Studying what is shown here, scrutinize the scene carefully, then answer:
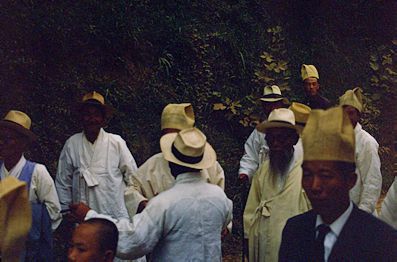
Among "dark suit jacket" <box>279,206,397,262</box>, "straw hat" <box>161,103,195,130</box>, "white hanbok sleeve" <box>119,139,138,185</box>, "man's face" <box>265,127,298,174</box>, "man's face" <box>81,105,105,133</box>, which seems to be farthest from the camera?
"white hanbok sleeve" <box>119,139,138,185</box>

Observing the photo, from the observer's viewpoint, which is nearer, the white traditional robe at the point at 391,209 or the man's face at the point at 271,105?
the white traditional robe at the point at 391,209

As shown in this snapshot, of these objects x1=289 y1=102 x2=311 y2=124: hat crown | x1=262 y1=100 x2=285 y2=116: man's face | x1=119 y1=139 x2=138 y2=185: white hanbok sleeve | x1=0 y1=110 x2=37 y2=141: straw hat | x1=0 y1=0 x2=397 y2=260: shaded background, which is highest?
x1=0 y1=0 x2=397 y2=260: shaded background

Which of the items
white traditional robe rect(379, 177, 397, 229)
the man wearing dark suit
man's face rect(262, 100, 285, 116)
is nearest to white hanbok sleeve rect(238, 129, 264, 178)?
man's face rect(262, 100, 285, 116)

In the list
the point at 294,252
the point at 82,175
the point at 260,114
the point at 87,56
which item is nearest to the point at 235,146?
the point at 260,114

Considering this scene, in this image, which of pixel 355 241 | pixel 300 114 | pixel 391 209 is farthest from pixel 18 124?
pixel 355 241

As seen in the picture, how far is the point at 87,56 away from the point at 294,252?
747 cm

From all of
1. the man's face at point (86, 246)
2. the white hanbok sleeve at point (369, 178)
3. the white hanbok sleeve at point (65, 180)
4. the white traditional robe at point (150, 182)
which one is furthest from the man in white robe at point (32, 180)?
the white hanbok sleeve at point (369, 178)

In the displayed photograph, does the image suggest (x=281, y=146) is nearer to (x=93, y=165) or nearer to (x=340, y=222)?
(x=93, y=165)

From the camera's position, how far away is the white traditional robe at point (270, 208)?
5562 mm

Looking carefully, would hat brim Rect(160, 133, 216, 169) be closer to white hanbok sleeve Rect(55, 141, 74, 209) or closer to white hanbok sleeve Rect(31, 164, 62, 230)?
white hanbok sleeve Rect(31, 164, 62, 230)

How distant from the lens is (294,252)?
3406 millimetres

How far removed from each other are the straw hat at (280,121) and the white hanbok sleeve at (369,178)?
0.90 m

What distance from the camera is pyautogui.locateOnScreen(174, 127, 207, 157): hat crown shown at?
4.64 m

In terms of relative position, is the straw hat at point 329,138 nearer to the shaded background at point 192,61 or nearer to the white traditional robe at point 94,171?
the white traditional robe at point 94,171
